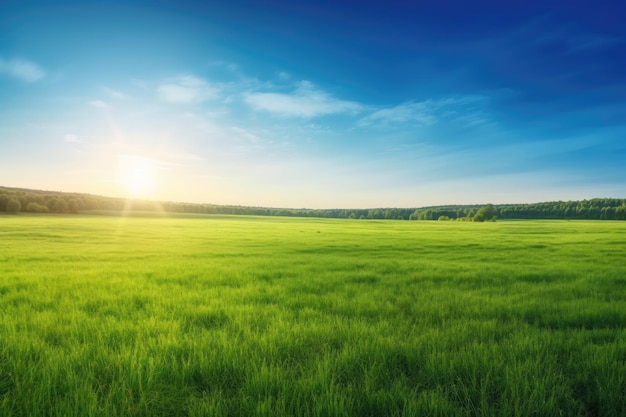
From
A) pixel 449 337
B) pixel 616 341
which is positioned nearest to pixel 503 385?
pixel 449 337

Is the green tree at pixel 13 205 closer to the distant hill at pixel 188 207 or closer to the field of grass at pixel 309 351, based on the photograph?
the distant hill at pixel 188 207

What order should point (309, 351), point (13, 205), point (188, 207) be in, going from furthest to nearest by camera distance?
point (188, 207)
point (13, 205)
point (309, 351)

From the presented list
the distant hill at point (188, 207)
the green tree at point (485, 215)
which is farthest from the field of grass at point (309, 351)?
the green tree at point (485, 215)

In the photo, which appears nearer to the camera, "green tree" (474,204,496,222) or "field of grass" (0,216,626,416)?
"field of grass" (0,216,626,416)

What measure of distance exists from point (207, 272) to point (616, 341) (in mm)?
10086

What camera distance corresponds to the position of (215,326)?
5.58 meters

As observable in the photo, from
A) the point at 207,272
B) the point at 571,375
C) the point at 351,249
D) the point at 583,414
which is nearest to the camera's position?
the point at 583,414

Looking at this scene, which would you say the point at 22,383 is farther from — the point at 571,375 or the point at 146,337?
the point at 571,375

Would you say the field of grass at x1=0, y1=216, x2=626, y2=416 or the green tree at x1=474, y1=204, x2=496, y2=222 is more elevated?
the green tree at x1=474, y1=204, x2=496, y2=222

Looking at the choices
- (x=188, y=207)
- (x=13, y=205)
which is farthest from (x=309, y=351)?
(x=188, y=207)

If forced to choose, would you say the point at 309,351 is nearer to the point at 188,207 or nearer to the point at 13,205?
the point at 13,205

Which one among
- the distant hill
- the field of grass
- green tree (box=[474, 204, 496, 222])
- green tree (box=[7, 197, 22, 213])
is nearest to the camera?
the field of grass

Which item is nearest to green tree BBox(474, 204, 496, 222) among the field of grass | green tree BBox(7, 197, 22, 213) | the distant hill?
the distant hill

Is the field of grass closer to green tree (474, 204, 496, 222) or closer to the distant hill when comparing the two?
the distant hill
